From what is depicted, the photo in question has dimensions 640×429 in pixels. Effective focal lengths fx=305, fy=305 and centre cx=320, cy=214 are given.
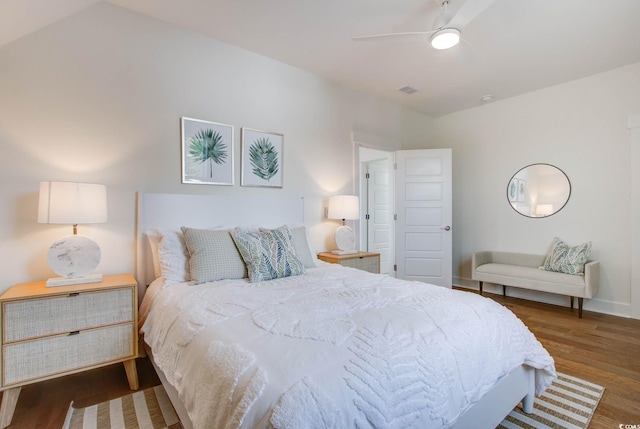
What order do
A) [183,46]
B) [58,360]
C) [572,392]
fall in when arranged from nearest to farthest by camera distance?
1. [58,360]
2. [572,392]
3. [183,46]

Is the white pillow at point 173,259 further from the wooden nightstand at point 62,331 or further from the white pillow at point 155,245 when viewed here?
the wooden nightstand at point 62,331

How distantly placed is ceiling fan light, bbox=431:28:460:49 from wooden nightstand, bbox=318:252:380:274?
2.07 m

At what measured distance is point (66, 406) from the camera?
180 centimetres

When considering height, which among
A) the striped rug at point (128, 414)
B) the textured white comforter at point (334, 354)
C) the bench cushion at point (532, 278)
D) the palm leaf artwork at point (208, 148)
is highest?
the palm leaf artwork at point (208, 148)

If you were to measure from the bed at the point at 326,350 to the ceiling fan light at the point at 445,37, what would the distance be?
1715 millimetres

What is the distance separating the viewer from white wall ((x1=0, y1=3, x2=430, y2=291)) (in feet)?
6.71

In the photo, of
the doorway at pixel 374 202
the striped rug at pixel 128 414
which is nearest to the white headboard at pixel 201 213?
the striped rug at pixel 128 414

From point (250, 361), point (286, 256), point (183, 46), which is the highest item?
point (183, 46)

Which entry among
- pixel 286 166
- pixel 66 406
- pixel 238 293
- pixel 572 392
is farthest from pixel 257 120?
pixel 572 392

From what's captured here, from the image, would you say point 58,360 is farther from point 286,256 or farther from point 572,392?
point 572,392

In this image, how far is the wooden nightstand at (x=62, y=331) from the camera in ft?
5.35

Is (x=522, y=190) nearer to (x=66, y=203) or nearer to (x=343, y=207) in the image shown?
(x=343, y=207)

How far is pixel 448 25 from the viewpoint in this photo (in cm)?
203

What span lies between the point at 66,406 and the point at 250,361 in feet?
5.34
